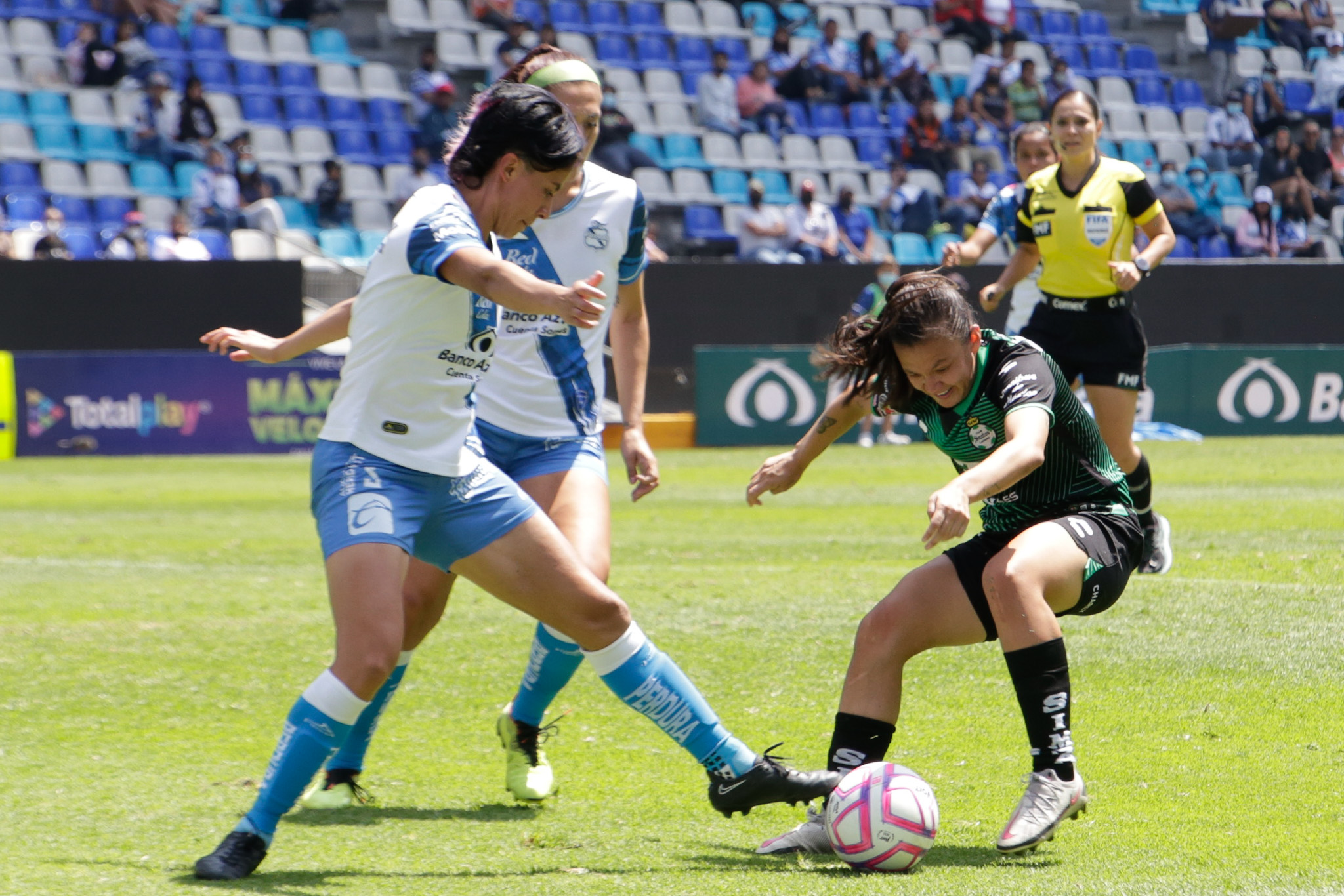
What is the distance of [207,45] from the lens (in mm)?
22625

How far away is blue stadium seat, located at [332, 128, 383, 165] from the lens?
22.4 meters

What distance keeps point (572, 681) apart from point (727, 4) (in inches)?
886

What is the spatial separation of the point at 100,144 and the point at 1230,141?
61.6ft

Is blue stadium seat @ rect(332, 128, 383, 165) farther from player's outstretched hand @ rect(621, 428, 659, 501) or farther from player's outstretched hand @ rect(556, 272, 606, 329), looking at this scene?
player's outstretched hand @ rect(556, 272, 606, 329)

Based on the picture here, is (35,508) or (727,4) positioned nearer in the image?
(35,508)

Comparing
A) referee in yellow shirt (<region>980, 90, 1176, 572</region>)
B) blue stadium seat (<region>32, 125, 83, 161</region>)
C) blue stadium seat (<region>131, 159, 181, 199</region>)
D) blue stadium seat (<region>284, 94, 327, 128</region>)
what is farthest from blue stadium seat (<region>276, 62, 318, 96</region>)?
referee in yellow shirt (<region>980, 90, 1176, 572</region>)

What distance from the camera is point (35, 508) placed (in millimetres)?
12922

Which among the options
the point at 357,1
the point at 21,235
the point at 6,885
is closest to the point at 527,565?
the point at 6,885

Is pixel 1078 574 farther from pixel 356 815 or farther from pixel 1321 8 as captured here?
pixel 1321 8

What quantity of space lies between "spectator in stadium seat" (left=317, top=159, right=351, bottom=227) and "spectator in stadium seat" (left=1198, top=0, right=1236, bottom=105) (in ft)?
56.2

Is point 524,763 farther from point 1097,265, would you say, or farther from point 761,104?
point 761,104

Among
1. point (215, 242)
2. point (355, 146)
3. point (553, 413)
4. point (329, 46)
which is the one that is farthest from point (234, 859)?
point (329, 46)

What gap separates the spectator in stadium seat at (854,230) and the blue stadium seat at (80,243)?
9.95m

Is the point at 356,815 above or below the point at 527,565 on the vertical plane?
below
